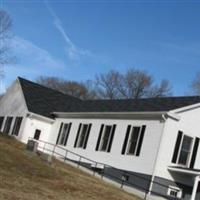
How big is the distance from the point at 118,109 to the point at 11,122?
43.5 ft

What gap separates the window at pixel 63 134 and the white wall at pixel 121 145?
2.14 ft

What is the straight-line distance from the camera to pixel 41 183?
2252 cm

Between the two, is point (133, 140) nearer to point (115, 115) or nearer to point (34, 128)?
point (115, 115)

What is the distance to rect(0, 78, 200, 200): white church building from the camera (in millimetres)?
30141

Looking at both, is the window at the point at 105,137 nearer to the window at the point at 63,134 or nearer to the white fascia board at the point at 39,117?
the window at the point at 63,134

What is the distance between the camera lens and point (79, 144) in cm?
3809

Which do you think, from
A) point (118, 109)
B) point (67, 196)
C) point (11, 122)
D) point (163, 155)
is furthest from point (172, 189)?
point (11, 122)

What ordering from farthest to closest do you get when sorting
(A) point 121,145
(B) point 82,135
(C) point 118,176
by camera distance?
(B) point 82,135, (A) point 121,145, (C) point 118,176

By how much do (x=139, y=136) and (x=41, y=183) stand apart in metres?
10.5

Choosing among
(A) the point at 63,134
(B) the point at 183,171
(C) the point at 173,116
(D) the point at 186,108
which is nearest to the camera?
(B) the point at 183,171

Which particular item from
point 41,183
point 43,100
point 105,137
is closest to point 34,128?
point 43,100

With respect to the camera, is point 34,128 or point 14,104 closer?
point 34,128

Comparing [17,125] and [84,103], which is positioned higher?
[84,103]

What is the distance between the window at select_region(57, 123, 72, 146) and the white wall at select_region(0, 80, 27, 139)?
350cm
